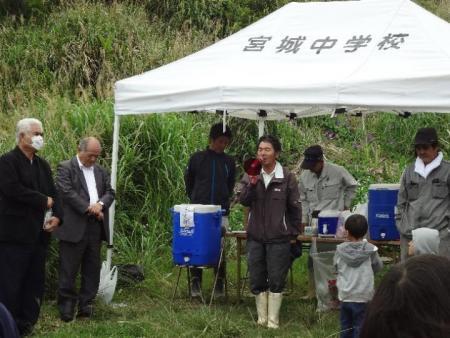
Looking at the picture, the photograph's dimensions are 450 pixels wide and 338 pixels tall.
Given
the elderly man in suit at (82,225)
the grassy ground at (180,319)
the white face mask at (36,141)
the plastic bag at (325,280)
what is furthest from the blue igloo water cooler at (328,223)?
the white face mask at (36,141)

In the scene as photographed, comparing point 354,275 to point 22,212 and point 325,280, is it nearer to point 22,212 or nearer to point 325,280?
point 325,280

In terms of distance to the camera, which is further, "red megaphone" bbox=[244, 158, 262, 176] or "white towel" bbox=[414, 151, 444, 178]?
"red megaphone" bbox=[244, 158, 262, 176]

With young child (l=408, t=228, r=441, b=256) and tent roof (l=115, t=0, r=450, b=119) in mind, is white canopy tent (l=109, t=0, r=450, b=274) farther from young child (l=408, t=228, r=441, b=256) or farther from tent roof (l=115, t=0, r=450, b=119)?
young child (l=408, t=228, r=441, b=256)

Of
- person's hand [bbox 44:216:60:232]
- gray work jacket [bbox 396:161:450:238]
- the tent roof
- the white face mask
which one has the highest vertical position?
the tent roof

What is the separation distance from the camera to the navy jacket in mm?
8664

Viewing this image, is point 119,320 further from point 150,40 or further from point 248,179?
point 150,40

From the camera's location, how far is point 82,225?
7781 millimetres

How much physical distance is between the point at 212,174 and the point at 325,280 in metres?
1.63

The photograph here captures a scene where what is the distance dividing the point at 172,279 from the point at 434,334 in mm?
7987

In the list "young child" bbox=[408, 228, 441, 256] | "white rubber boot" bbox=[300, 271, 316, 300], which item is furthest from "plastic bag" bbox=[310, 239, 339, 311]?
"young child" bbox=[408, 228, 441, 256]

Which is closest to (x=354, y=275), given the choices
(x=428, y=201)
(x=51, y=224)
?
(x=428, y=201)

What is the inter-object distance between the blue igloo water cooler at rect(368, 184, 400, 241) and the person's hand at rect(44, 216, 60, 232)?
2.82 meters

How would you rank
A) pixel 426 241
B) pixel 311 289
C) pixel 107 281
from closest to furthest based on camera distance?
pixel 426 241 → pixel 107 281 → pixel 311 289

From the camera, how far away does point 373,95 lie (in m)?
6.86
